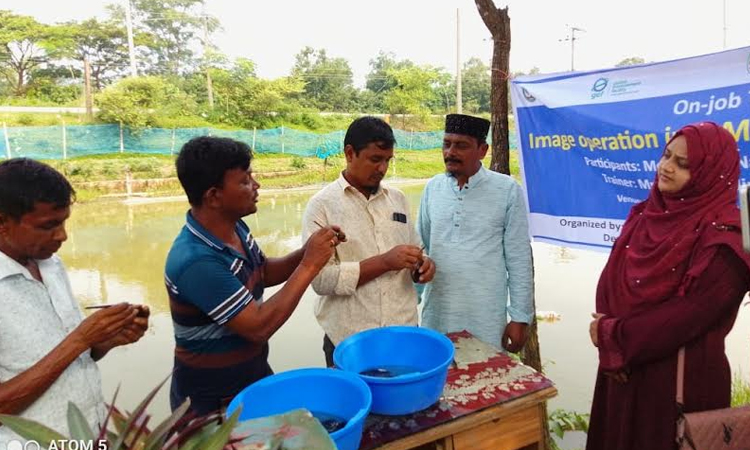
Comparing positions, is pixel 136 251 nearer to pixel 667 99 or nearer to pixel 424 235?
pixel 424 235

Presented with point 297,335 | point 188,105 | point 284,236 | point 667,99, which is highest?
point 188,105

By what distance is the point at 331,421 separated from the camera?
3.72 feet

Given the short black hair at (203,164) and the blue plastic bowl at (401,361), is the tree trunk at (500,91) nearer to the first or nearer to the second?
the blue plastic bowl at (401,361)

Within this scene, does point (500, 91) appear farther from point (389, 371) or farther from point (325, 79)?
point (325, 79)

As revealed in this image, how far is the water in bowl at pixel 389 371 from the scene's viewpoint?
1.33 m

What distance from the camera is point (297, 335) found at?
426 centimetres

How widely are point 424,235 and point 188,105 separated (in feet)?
63.5

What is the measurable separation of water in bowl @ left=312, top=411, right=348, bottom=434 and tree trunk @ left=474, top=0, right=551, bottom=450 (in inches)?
70.7

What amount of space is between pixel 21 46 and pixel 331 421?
89.5 feet

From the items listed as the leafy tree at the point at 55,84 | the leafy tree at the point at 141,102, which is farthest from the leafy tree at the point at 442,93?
the leafy tree at the point at 55,84

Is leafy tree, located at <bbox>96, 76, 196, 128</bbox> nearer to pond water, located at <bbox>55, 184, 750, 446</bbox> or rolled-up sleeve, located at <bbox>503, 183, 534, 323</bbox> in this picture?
pond water, located at <bbox>55, 184, 750, 446</bbox>

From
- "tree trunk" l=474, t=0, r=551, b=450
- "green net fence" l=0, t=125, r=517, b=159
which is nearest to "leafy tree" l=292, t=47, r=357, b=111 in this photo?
"green net fence" l=0, t=125, r=517, b=159

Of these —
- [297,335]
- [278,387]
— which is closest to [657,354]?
[278,387]

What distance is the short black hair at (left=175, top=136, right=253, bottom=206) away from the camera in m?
1.37
